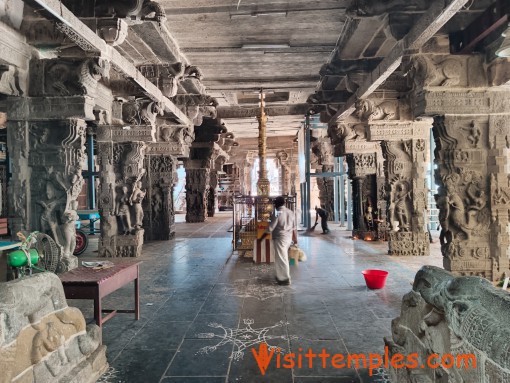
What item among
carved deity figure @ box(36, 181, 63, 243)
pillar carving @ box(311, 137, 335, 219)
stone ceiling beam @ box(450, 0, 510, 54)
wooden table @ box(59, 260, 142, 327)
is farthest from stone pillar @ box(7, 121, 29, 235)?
pillar carving @ box(311, 137, 335, 219)

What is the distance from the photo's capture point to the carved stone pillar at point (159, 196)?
1226 cm

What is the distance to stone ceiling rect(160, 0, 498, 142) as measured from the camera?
17.3 feet

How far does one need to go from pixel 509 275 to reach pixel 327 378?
4172 millimetres

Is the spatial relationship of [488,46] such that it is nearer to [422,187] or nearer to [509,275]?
[509,275]

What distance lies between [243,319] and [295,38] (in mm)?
4981

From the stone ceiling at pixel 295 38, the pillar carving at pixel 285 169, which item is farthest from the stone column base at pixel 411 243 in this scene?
the pillar carving at pixel 285 169

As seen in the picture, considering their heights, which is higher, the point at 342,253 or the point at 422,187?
the point at 422,187

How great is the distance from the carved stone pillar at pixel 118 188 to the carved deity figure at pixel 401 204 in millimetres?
6086

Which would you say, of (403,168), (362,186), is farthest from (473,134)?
(362,186)

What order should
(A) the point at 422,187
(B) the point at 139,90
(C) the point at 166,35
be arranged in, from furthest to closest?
(A) the point at 422,187 < (B) the point at 139,90 < (C) the point at 166,35

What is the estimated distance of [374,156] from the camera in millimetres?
12133

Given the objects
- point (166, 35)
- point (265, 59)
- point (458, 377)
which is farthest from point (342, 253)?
point (458, 377)

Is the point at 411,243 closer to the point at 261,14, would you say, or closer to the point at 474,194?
the point at 474,194

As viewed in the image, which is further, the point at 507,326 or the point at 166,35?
the point at 166,35
